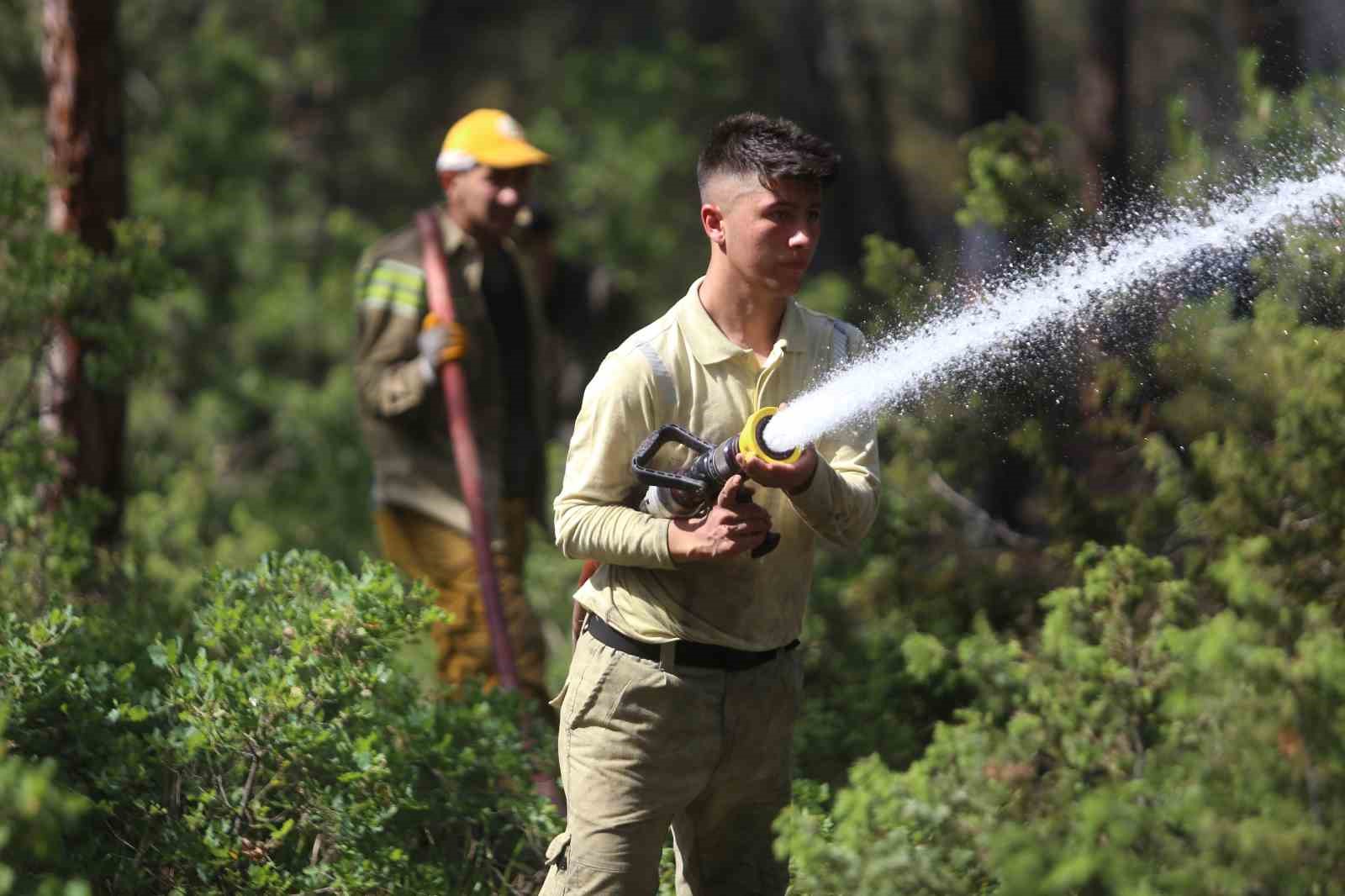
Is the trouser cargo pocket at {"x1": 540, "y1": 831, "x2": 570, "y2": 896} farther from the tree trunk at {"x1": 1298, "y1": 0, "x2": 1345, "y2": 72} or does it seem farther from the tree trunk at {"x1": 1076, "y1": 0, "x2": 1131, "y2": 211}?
the tree trunk at {"x1": 1076, "y1": 0, "x2": 1131, "y2": 211}

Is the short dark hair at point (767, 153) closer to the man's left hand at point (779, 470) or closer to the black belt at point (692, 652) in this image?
the man's left hand at point (779, 470)

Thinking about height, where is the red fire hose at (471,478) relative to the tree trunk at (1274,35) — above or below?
below

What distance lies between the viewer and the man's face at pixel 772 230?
3.82 metres

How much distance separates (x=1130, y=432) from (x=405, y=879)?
2625 mm

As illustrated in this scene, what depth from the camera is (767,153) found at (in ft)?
12.6

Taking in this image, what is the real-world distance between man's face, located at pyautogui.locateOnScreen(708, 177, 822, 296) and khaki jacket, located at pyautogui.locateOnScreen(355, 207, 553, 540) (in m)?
2.84

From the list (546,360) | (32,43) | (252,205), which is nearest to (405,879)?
(546,360)

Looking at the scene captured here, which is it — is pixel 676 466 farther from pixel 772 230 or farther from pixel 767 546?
pixel 772 230

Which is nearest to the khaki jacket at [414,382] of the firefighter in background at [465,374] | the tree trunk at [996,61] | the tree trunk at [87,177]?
the firefighter in background at [465,374]

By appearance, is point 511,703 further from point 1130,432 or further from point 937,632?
point 1130,432

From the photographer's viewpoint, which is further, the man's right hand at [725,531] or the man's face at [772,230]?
the man's face at [772,230]

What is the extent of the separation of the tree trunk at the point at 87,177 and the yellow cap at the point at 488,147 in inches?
69.7

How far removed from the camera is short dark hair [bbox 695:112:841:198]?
3805mm

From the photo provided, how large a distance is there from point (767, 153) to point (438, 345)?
282 cm
